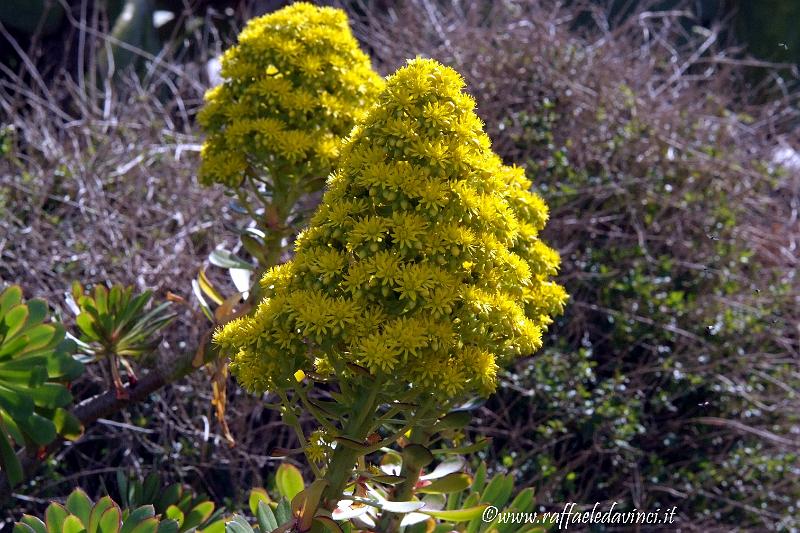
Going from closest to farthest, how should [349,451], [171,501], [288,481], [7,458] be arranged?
1. [349,451]
2. [288,481]
3. [7,458]
4. [171,501]

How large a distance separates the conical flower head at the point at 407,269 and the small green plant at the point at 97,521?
1.44 feet

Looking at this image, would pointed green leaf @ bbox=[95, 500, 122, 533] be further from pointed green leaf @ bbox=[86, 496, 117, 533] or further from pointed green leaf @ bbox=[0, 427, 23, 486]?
pointed green leaf @ bbox=[0, 427, 23, 486]

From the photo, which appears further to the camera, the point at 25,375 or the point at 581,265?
the point at 581,265

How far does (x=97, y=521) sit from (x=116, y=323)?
77cm

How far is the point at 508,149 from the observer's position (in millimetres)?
3879

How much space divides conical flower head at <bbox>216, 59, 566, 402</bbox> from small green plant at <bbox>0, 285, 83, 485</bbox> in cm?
81

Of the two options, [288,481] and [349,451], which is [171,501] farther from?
[349,451]

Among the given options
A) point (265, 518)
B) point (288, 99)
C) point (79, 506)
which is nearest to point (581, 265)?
point (288, 99)

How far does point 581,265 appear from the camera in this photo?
139 inches

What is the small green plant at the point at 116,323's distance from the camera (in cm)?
241

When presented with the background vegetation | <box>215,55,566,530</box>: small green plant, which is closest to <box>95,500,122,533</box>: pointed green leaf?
<box>215,55,566,530</box>: small green plant

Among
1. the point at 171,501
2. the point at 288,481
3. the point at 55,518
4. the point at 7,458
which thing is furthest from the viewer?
the point at 171,501

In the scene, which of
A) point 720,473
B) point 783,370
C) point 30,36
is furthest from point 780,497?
point 30,36

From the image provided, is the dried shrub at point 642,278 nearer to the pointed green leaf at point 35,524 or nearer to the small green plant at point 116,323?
the small green plant at point 116,323
